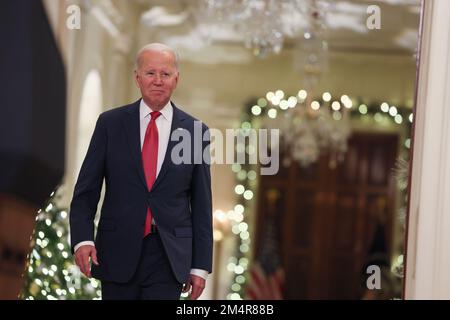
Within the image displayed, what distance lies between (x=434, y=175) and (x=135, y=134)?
109 cm

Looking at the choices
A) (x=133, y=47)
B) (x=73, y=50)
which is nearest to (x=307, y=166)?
(x=133, y=47)

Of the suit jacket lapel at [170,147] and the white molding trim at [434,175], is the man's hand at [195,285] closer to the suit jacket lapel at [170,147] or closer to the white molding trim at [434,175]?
the suit jacket lapel at [170,147]

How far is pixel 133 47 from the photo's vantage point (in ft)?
19.7

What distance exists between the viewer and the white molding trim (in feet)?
10.4

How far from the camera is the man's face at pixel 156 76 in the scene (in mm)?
2926

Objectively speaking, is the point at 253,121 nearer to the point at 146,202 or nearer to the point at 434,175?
the point at 434,175

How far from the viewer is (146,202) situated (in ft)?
9.45

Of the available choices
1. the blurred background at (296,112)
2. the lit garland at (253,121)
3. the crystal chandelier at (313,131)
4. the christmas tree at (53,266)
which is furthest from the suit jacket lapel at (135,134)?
the lit garland at (253,121)

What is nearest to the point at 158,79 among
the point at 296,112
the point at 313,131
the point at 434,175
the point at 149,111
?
the point at 149,111

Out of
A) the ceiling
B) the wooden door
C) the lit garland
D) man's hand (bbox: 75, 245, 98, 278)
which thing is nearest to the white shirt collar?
man's hand (bbox: 75, 245, 98, 278)

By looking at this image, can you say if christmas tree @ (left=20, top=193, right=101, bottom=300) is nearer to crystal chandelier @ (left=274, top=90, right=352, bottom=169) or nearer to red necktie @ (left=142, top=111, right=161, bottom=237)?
red necktie @ (left=142, top=111, right=161, bottom=237)

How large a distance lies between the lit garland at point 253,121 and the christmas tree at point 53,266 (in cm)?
563

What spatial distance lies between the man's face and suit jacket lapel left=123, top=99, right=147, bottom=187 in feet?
0.19
